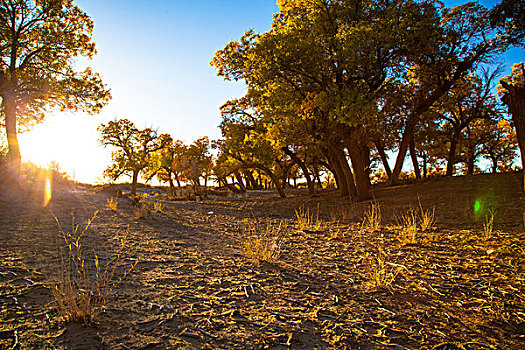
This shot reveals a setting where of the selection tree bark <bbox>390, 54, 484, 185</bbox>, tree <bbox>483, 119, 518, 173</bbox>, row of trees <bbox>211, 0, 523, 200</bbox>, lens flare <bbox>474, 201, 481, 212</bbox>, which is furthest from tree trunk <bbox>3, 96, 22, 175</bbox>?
tree <bbox>483, 119, 518, 173</bbox>

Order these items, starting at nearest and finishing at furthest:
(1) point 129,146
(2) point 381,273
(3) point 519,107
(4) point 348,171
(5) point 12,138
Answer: (2) point 381,273 < (3) point 519,107 < (5) point 12,138 < (4) point 348,171 < (1) point 129,146

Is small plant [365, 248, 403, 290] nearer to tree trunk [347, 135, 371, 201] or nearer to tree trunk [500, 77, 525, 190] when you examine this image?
tree trunk [500, 77, 525, 190]

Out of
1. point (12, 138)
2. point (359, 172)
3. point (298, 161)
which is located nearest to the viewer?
point (12, 138)

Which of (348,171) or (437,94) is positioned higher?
(437,94)

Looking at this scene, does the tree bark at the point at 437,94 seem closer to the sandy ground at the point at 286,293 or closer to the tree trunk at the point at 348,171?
the tree trunk at the point at 348,171

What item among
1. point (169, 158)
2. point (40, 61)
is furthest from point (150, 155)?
point (40, 61)

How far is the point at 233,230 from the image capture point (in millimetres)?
7691

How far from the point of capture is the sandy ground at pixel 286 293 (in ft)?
7.42

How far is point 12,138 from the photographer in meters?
10.7

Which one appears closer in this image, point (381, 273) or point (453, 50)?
point (381, 273)

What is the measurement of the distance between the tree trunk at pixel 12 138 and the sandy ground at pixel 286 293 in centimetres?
601

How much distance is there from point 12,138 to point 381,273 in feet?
45.4

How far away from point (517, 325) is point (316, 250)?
9.92ft

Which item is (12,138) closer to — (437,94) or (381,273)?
(381,273)
